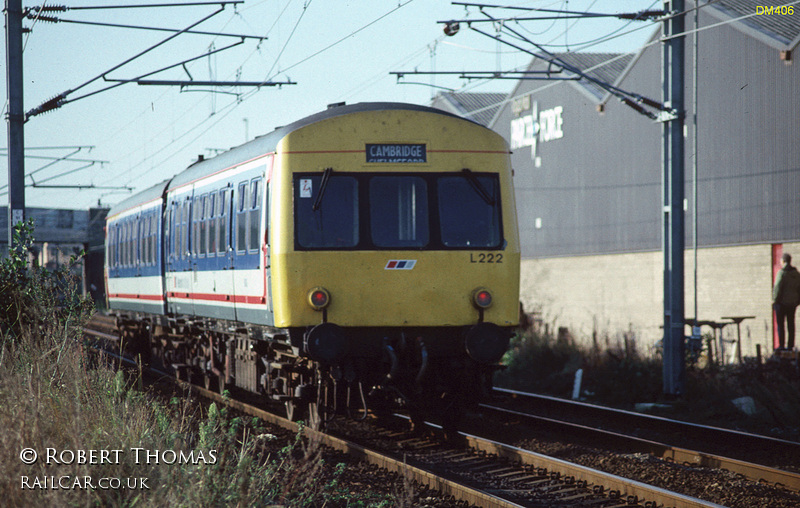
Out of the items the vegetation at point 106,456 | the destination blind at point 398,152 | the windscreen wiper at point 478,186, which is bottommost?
the vegetation at point 106,456

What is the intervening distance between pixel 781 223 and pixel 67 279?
55.1 ft

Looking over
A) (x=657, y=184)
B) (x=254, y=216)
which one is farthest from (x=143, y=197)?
(x=657, y=184)

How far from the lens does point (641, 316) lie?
2689 cm

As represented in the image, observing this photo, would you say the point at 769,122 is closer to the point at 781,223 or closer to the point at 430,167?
the point at 781,223

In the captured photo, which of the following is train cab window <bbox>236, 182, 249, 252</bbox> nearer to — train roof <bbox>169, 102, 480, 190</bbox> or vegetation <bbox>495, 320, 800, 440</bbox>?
train roof <bbox>169, 102, 480, 190</bbox>

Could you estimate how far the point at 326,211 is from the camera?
9.80 metres

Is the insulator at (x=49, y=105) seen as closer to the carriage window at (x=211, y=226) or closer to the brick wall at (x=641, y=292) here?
the carriage window at (x=211, y=226)

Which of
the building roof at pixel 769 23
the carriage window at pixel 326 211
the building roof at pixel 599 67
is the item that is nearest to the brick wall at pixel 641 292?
the building roof at pixel 769 23

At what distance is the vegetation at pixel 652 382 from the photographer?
41.5 feet

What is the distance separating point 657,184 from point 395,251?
59.4 ft

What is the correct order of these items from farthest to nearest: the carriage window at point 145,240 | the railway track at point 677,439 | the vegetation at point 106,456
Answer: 1. the carriage window at point 145,240
2. the railway track at point 677,439
3. the vegetation at point 106,456

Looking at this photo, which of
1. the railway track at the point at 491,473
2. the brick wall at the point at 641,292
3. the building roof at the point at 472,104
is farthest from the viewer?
the building roof at the point at 472,104

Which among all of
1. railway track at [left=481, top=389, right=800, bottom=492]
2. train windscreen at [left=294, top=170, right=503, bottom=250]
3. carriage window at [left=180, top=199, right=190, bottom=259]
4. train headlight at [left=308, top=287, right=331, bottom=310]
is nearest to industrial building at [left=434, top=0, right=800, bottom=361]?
railway track at [left=481, top=389, right=800, bottom=492]

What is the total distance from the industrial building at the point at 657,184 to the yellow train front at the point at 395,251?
7458mm
